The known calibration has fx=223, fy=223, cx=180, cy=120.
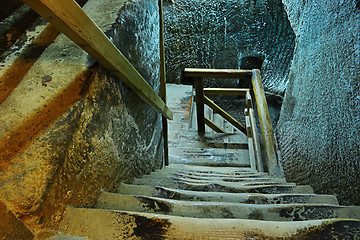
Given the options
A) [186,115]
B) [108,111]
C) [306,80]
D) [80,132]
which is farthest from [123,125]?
[186,115]

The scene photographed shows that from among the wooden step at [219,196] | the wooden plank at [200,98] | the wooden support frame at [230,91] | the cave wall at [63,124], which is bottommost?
the wooden step at [219,196]

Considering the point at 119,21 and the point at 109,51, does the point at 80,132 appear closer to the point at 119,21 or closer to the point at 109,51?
the point at 109,51

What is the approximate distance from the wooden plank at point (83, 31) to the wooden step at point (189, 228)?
687 millimetres

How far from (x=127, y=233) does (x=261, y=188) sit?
3.70 feet

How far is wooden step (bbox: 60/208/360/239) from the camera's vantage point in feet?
2.71

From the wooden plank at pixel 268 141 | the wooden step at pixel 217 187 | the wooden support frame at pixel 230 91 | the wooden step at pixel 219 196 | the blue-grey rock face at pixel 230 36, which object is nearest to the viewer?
the wooden step at pixel 219 196

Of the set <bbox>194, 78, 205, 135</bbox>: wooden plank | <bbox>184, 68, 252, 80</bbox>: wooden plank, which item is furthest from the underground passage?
<bbox>194, 78, 205, 135</bbox>: wooden plank

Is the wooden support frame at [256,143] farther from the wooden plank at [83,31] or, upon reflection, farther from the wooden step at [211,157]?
the wooden plank at [83,31]

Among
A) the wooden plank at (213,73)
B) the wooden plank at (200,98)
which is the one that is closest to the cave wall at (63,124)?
the wooden plank at (213,73)

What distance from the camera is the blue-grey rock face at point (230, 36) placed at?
5.52 meters

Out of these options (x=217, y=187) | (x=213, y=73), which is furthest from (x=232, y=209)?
(x=213, y=73)

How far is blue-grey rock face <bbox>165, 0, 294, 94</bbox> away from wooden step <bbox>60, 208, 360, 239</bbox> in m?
5.68

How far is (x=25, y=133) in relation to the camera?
90 centimetres

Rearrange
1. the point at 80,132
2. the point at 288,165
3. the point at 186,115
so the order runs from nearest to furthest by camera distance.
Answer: the point at 80,132 → the point at 288,165 → the point at 186,115
